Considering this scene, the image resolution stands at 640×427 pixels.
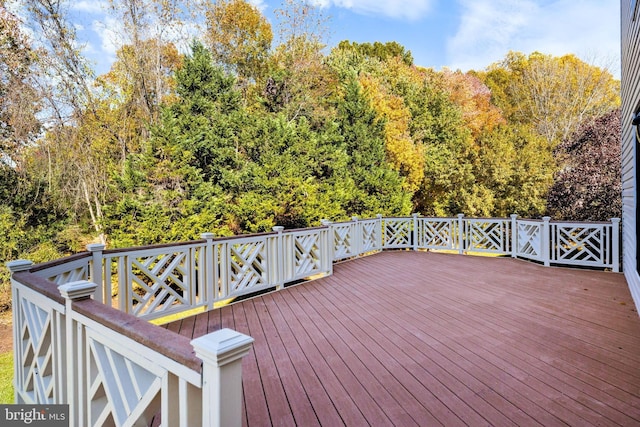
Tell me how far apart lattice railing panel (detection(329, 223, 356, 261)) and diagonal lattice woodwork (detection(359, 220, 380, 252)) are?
534 mm

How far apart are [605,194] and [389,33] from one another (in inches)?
474

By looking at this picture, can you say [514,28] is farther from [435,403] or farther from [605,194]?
[435,403]

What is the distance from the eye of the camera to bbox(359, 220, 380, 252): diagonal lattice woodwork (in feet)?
28.3

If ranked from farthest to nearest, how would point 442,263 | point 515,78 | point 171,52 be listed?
point 515,78 < point 171,52 < point 442,263

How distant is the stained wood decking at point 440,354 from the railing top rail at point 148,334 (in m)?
1.05

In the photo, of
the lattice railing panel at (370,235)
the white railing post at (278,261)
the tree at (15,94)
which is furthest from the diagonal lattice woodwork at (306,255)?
the tree at (15,94)

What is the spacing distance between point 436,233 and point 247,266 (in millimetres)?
6021

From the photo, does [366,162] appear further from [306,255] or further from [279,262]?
[279,262]

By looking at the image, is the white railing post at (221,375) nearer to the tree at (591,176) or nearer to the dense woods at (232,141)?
the dense woods at (232,141)

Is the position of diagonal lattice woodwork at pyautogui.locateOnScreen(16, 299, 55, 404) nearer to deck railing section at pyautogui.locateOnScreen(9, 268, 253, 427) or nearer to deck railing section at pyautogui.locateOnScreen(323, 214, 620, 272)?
deck railing section at pyautogui.locateOnScreen(9, 268, 253, 427)

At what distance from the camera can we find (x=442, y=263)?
7254mm

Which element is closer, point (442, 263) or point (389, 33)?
point (442, 263)

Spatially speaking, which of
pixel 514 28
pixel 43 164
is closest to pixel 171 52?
pixel 43 164

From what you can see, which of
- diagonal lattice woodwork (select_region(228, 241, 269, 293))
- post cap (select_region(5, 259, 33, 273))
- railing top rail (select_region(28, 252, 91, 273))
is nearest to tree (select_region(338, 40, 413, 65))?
diagonal lattice woodwork (select_region(228, 241, 269, 293))
